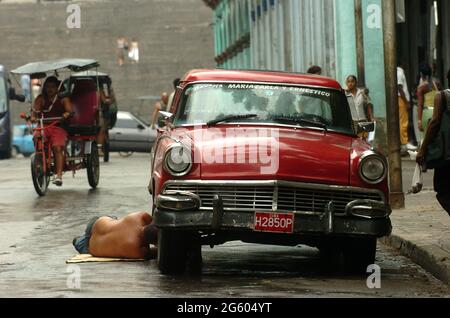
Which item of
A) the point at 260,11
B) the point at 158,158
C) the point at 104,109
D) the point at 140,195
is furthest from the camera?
the point at 260,11

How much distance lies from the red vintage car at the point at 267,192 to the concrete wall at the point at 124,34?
53017 mm

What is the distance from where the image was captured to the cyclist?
22859 mm

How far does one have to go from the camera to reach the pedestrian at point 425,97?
2286 centimetres

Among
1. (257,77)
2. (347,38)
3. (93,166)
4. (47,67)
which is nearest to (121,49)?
(347,38)

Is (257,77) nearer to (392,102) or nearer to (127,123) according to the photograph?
(392,102)

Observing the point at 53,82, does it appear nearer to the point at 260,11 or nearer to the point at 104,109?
the point at 104,109

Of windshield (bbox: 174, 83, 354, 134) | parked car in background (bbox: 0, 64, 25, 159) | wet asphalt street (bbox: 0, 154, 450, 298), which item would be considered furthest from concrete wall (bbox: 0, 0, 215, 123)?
windshield (bbox: 174, 83, 354, 134)

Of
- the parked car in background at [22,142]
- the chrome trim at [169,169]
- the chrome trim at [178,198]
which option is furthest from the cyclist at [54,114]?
the parked car in background at [22,142]

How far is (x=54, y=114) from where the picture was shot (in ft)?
75.9

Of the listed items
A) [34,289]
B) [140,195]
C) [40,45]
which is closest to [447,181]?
[34,289]

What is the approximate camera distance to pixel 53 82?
2275cm

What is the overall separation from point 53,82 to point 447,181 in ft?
35.0

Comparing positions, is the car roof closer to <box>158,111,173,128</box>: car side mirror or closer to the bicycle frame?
<box>158,111,173,128</box>: car side mirror

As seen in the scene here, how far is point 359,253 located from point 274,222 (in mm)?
1043
